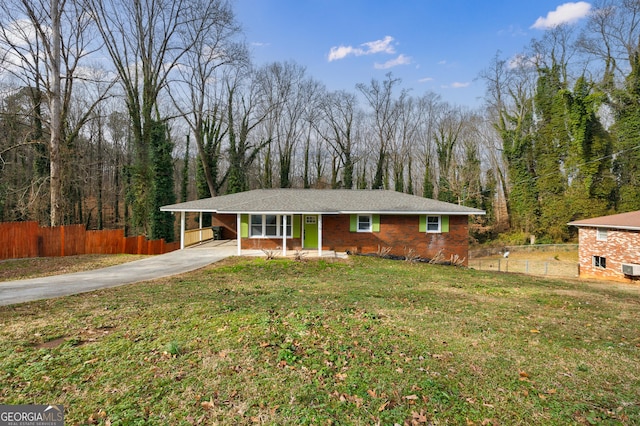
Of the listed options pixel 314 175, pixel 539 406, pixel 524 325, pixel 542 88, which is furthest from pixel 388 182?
pixel 539 406

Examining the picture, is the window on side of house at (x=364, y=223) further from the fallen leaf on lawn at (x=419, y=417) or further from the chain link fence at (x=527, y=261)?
the fallen leaf on lawn at (x=419, y=417)

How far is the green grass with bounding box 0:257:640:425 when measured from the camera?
3092mm

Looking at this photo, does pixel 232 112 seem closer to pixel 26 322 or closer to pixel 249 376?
pixel 26 322

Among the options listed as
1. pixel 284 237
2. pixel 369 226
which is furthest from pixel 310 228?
pixel 369 226

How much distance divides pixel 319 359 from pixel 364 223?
12441 mm

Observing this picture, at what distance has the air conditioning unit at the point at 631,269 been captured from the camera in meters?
14.6

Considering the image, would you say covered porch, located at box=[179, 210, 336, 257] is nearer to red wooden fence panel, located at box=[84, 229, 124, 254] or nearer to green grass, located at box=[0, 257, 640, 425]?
red wooden fence panel, located at box=[84, 229, 124, 254]

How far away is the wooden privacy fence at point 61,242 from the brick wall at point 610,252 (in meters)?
24.3

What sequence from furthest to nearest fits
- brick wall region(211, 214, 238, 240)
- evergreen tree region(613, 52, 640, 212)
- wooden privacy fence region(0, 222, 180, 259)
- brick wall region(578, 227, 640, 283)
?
evergreen tree region(613, 52, 640, 212) < brick wall region(211, 214, 238, 240) < brick wall region(578, 227, 640, 283) < wooden privacy fence region(0, 222, 180, 259)

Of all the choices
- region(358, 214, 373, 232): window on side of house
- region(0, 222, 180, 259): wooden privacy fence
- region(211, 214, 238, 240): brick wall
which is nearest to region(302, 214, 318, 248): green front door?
region(358, 214, 373, 232): window on side of house

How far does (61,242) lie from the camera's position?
13555mm

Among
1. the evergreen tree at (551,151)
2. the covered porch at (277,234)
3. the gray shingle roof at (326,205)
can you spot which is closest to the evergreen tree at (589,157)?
the evergreen tree at (551,151)

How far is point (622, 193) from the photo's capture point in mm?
23547

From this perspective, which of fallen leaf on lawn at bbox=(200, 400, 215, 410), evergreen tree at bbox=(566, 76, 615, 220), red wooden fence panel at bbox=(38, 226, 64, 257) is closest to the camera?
fallen leaf on lawn at bbox=(200, 400, 215, 410)
